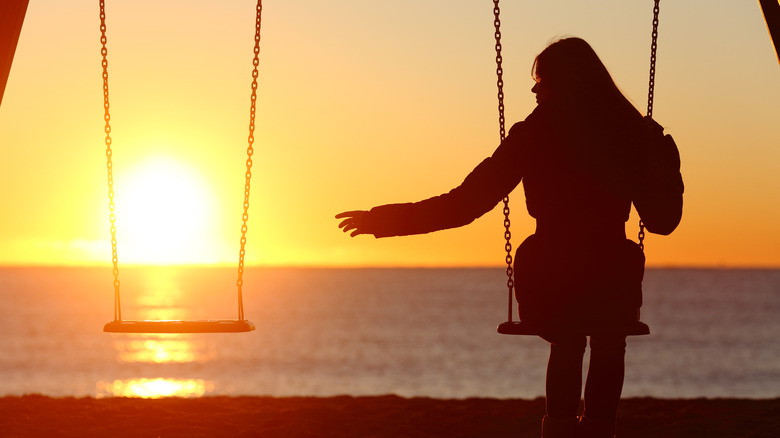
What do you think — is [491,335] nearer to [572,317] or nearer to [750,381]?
[750,381]

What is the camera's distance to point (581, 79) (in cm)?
503

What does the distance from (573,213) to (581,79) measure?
0.57m

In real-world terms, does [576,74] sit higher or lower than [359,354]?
higher

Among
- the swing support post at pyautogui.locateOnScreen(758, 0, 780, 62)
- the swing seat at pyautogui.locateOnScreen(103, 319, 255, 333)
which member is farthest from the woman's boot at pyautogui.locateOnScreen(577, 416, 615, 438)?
the swing support post at pyautogui.locateOnScreen(758, 0, 780, 62)

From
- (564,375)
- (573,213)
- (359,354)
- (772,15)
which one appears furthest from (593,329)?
(359,354)

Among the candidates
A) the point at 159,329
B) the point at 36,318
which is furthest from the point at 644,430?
the point at 36,318

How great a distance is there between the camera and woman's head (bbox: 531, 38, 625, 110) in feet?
16.5

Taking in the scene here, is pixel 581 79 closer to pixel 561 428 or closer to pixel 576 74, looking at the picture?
pixel 576 74

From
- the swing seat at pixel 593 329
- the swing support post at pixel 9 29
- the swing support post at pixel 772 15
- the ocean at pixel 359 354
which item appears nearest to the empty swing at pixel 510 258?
the swing seat at pixel 593 329

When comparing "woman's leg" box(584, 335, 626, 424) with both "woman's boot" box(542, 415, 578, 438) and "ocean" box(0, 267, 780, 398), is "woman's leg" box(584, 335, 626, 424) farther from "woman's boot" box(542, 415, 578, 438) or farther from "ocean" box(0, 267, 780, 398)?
"ocean" box(0, 267, 780, 398)

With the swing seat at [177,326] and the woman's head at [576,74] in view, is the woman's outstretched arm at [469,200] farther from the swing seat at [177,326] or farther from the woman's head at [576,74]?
the swing seat at [177,326]

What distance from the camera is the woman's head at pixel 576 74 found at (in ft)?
16.5

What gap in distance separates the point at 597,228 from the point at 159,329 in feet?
8.10

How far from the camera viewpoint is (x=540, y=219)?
5055mm
